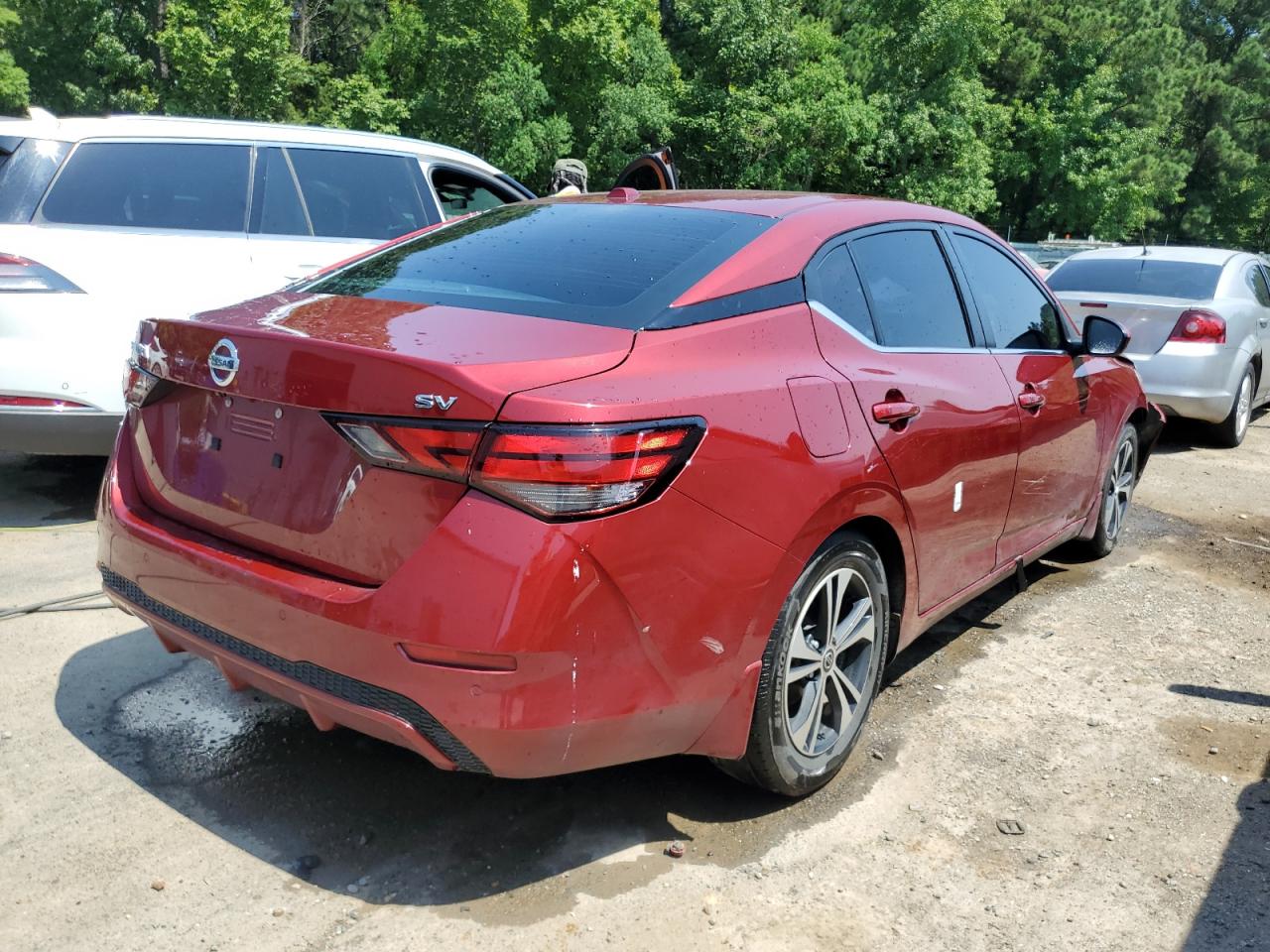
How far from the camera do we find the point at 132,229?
5332mm

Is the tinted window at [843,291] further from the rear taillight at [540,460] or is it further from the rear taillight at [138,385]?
the rear taillight at [138,385]

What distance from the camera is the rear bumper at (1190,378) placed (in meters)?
8.35

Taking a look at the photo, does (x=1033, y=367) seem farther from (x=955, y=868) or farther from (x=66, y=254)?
(x=66, y=254)

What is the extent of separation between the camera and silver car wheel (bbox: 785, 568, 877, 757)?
9.63 ft

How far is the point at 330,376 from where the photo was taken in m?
2.41

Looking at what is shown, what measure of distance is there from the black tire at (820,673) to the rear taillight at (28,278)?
152 inches

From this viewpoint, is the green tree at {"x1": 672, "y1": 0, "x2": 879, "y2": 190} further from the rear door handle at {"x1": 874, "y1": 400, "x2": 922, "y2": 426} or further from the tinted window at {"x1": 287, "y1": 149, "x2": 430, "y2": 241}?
the rear door handle at {"x1": 874, "y1": 400, "x2": 922, "y2": 426}

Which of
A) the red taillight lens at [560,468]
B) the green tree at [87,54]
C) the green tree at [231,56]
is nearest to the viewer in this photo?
the red taillight lens at [560,468]

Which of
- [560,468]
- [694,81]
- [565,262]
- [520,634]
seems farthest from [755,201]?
[694,81]

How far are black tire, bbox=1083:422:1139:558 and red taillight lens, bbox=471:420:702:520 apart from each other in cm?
369

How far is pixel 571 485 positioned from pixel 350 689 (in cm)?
69

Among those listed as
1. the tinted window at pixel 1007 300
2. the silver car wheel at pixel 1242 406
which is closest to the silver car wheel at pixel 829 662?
the tinted window at pixel 1007 300

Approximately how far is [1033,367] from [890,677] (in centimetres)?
129

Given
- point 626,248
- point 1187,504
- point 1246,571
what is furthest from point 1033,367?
point 1187,504
